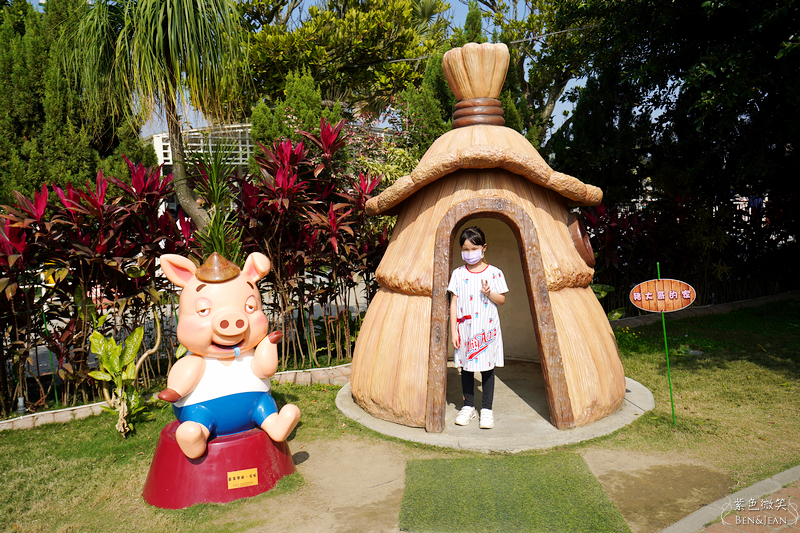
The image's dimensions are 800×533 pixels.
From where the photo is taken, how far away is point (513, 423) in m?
4.61

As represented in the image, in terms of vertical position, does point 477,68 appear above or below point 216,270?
above

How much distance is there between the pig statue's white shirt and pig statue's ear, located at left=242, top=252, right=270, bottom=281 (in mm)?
550


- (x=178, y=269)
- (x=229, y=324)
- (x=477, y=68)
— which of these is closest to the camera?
(x=229, y=324)

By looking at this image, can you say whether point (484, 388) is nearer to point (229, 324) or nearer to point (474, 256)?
point (474, 256)

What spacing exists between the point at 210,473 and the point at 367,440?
1.37 metres

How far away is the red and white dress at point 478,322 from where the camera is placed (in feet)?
14.5

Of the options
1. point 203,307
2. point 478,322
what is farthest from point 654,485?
point 203,307

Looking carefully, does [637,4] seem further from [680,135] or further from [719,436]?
[719,436]

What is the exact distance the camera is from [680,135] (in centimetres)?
1038

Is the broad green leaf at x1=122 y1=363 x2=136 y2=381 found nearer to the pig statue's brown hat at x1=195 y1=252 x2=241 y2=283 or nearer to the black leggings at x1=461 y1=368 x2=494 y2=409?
the pig statue's brown hat at x1=195 y1=252 x2=241 y2=283

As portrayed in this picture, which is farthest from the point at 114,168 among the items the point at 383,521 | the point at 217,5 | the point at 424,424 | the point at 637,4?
the point at 637,4

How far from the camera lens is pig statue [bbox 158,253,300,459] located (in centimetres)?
356

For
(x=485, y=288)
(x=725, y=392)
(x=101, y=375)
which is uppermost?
(x=485, y=288)

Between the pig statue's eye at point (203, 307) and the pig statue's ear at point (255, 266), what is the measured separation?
0.35 metres
